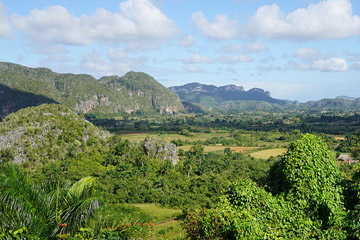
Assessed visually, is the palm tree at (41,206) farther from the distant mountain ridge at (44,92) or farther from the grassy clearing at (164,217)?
the distant mountain ridge at (44,92)

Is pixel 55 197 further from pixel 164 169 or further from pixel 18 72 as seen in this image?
pixel 18 72

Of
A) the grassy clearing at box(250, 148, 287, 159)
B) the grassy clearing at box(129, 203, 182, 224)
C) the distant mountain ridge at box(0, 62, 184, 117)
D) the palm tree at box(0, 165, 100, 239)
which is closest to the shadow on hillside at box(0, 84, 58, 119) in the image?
the distant mountain ridge at box(0, 62, 184, 117)

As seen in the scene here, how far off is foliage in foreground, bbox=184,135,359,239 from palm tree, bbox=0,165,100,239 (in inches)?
120

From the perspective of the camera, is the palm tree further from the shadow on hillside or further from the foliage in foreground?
the shadow on hillside

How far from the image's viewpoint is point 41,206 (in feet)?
16.4

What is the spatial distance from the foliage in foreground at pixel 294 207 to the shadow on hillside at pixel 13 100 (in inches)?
5702

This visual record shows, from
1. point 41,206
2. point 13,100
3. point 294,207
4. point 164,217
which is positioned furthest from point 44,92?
point 294,207

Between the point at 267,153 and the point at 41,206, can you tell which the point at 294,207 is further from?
the point at 267,153

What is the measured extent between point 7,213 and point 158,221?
946 inches

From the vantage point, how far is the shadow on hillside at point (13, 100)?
436 feet

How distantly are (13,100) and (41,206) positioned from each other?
150 metres

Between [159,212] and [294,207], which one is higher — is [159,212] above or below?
below

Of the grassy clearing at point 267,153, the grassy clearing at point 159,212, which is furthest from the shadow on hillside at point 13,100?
the grassy clearing at point 159,212

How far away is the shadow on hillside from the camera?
13275 centimetres
